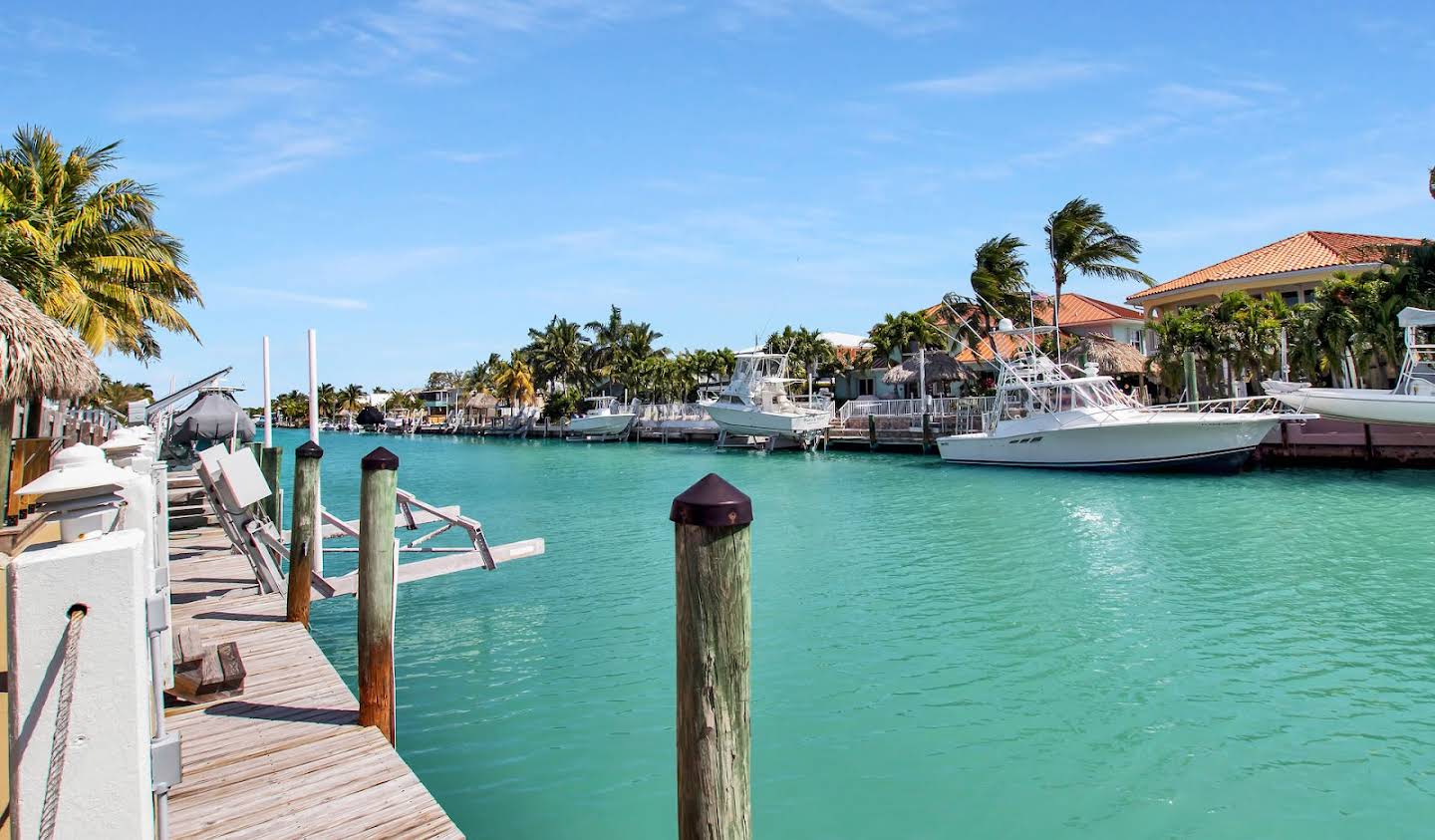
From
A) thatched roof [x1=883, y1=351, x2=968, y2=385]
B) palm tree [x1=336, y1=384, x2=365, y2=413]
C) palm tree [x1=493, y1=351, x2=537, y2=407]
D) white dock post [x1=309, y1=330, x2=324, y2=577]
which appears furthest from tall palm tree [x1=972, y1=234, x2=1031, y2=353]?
palm tree [x1=336, y1=384, x2=365, y2=413]

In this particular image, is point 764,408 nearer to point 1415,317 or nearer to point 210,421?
point 1415,317

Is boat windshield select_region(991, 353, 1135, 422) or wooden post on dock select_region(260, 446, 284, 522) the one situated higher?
boat windshield select_region(991, 353, 1135, 422)

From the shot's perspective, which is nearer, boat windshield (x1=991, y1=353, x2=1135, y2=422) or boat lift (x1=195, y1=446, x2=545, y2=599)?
boat lift (x1=195, y1=446, x2=545, y2=599)

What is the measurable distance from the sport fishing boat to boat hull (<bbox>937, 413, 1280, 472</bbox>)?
132 cm

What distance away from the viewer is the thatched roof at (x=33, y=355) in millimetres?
A: 10086

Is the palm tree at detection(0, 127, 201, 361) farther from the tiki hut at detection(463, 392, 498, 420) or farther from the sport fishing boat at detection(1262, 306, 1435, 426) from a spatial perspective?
the tiki hut at detection(463, 392, 498, 420)

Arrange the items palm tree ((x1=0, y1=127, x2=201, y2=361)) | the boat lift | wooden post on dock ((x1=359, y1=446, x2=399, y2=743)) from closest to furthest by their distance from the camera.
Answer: wooden post on dock ((x1=359, y1=446, x2=399, y2=743))
the boat lift
palm tree ((x1=0, y1=127, x2=201, y2=361))

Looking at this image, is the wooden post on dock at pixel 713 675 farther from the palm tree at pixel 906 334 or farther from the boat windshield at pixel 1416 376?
the palm tree at pixel 906 334

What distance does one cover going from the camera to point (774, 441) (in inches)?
2050

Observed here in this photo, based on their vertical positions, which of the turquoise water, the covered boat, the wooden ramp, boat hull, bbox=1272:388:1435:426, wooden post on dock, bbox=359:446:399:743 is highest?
the covered boat

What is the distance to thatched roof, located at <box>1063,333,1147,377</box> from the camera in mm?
42969

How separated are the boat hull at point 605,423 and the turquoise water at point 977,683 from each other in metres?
52.8

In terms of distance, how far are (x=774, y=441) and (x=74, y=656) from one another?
50214 millimetres

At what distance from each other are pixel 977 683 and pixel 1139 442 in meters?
24.4
